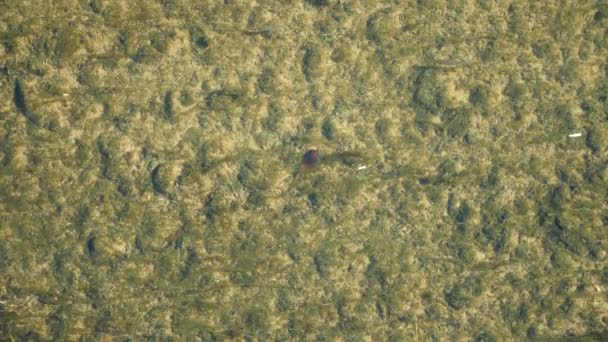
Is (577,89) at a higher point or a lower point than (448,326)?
higher

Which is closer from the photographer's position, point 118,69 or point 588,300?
point 588,300

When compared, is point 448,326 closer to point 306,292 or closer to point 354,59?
point 306,292

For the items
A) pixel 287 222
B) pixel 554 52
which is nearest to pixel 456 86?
pixel 554 52

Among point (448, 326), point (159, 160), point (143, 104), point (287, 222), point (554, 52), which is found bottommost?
point (448, 326)
